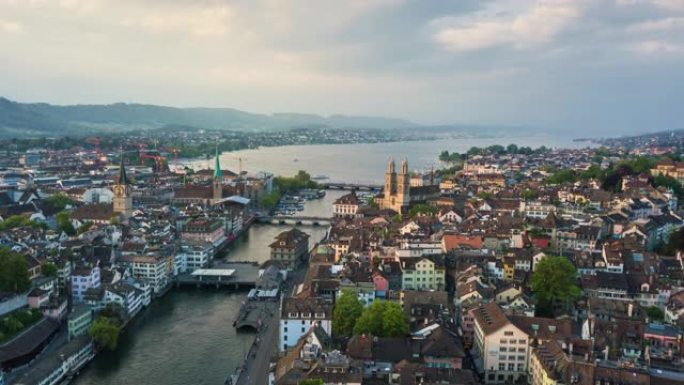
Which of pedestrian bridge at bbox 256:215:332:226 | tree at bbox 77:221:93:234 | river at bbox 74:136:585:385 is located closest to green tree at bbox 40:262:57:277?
river at bbox 74:136:585:385

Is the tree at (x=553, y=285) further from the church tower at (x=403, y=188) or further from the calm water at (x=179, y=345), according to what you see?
the church tower at (x=403, y=188)

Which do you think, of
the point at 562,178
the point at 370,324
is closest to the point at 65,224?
the point at 370,324

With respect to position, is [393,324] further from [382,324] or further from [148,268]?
[148,268]

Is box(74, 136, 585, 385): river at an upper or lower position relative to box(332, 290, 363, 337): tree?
lower

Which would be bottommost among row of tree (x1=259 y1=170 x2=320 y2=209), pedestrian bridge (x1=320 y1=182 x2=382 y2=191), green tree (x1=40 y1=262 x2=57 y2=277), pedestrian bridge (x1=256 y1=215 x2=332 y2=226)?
pedestrian bridge (x1=256 y1=215 x2=332 y2=226)

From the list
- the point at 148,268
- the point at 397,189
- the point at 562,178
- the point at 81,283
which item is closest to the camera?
the point at 81,283

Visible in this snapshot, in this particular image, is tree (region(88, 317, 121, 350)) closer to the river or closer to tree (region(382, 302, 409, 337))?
the river

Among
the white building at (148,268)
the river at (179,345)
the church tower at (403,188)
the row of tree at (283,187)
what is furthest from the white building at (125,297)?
the row of tree at (283,187)
